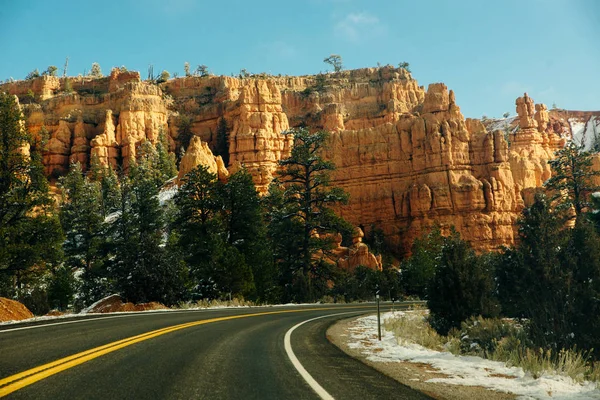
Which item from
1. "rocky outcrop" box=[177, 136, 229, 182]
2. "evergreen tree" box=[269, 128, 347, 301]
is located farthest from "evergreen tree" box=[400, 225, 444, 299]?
"rocky outcrop" box=[177, 136, 229, 182]

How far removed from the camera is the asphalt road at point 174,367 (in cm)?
555

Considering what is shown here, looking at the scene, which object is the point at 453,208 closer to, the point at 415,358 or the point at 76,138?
the point at 415,358

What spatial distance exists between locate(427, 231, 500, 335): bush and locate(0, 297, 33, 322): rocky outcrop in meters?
13.8

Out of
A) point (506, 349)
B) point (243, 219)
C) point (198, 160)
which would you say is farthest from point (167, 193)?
point (506, 349)

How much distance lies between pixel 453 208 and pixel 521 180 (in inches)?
639

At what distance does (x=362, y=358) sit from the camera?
9141mm

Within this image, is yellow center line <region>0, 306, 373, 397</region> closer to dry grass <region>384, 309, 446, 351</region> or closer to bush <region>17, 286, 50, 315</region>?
dry grass <region>384, 309, 446, 351</region>

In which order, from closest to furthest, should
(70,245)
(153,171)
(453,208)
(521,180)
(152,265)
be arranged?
(152,265)
(70,245)
(453,208)
(521,180)
(153,171)

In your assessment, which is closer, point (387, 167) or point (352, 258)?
point (352, 258)

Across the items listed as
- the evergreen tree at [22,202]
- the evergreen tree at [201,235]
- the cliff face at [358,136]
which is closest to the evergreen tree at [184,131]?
the cliff face at [358,136]

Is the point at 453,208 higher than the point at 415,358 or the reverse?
higher

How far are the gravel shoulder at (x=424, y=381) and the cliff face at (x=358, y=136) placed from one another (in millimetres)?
69141

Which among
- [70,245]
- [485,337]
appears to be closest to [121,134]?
[70,245]

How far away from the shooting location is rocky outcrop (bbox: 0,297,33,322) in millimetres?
15212
